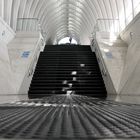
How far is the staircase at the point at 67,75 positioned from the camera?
13.1 metres

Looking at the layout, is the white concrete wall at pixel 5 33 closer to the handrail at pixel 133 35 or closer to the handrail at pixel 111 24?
the handrail at pixel 133 35

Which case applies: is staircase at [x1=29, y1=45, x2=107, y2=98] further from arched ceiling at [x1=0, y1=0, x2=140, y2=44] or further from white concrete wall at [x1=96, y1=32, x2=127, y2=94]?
arched ceiling at [x1=0, y1=0, x2=140, y2=44]

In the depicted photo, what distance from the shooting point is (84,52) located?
771 inches

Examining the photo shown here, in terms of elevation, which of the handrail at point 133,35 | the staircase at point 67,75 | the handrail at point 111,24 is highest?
the handrail at point 111,24

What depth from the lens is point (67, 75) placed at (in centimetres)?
1505

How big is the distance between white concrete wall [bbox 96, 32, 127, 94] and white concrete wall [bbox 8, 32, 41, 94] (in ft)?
13.0

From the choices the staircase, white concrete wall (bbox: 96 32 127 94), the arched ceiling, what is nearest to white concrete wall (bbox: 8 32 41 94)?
the staircase

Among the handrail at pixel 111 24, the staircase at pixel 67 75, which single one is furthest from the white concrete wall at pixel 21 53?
the handrail at pixel 111 24

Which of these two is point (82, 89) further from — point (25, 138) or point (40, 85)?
point (25, 138)

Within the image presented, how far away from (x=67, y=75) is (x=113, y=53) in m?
3.04

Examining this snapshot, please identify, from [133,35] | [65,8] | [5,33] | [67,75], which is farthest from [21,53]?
[65,8]

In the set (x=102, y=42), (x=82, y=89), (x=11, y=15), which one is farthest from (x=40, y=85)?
(x=11, y=15)

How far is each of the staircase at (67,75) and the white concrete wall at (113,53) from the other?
829 mm

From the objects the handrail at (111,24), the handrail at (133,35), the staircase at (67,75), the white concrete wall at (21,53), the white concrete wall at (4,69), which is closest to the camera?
the white concrete wall at (4,69)
